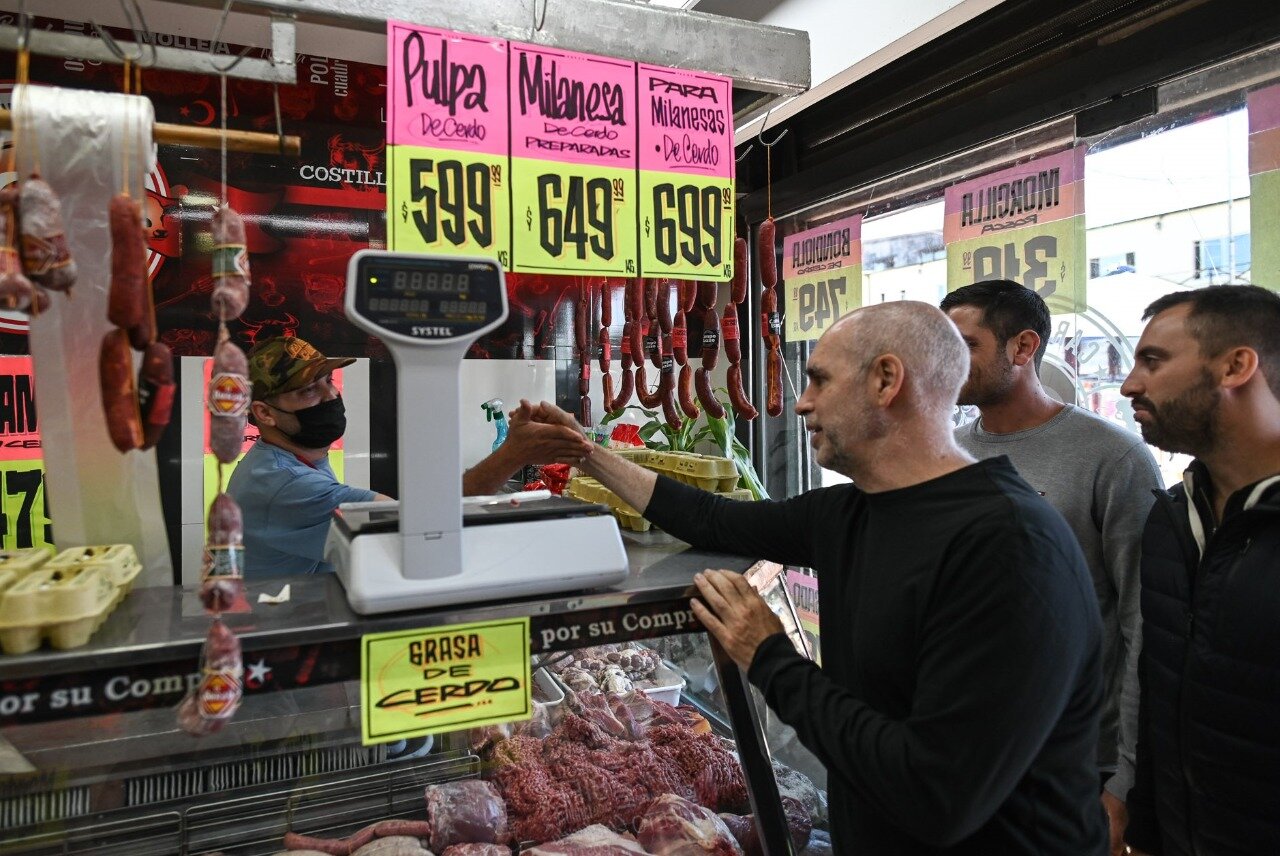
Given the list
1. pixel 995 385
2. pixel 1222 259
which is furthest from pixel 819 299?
pixel 1222 259

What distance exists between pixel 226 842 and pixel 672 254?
1.56 meters

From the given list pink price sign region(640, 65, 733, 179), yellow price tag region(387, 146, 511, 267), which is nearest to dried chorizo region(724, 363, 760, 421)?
pink price sign region(640, 65, 733, 179)

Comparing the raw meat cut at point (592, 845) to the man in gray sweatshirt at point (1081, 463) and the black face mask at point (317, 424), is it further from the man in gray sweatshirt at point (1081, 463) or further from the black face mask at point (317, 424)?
the black face mask at point (317, 424)

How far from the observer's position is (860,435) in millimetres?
1646

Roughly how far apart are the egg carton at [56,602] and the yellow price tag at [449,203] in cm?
75

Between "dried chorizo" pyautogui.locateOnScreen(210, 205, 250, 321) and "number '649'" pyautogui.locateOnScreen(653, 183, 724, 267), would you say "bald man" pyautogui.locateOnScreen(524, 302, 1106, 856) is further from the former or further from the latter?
"dried chorizo" pyautogui.locateOnScreen(210, 205, 250, 321)

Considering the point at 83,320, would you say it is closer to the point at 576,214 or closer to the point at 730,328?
the point at 576,214

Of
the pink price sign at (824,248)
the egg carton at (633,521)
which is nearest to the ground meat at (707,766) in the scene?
the egg carton at (633,521)

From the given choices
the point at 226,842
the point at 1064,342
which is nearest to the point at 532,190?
the point at 226,842

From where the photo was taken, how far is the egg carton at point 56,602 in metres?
1.11

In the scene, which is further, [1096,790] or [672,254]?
[672,254]

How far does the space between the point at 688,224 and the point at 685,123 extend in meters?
0.23

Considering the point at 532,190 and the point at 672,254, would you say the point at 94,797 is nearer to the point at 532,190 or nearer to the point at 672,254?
the point at 532,190

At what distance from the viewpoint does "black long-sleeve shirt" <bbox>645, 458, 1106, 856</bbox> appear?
1.30m
